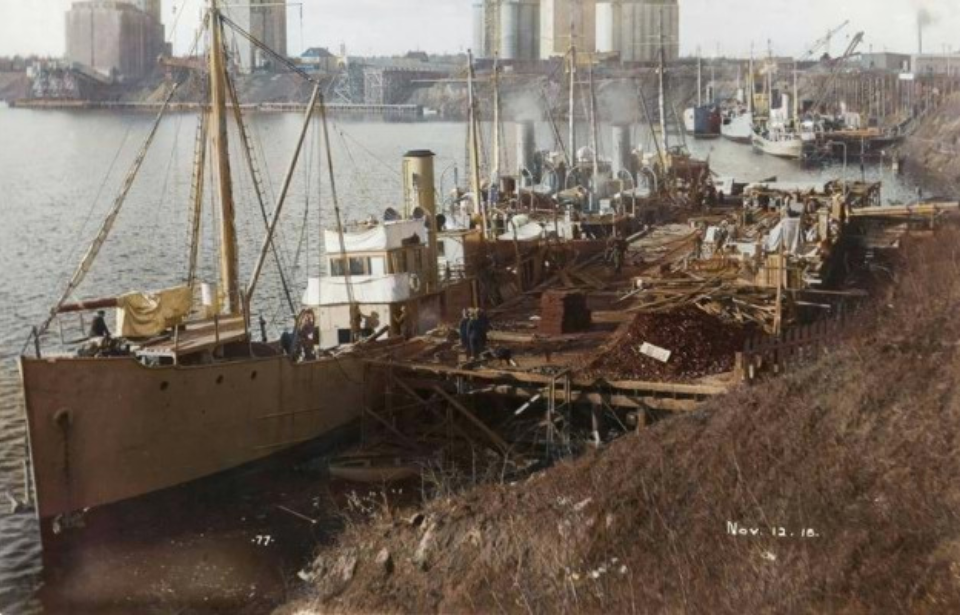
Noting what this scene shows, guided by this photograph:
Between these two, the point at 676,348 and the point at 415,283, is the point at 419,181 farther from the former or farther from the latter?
the point at 676,348

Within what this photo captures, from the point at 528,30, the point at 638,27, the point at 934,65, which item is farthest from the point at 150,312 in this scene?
the point at 934,65

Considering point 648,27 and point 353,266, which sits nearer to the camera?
point 353,266

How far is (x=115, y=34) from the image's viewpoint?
8362cm

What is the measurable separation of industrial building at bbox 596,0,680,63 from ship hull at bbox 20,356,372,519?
37755 millimetres

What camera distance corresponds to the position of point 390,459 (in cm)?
2239

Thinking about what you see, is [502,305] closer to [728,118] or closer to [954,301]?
[954,301]

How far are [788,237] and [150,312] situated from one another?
15196 mm

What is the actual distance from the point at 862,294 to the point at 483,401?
913 centimetres

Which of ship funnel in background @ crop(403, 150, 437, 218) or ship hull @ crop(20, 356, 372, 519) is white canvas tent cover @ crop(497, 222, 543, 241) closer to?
ship funnel in background @ crop(403, 150, 437, 218)

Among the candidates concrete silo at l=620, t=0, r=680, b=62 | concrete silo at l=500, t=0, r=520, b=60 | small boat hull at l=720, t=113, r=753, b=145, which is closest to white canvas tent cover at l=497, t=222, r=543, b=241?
concrete silo at l=620, t=0, r=680, b=62

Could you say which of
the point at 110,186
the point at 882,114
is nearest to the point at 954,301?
the point at 110,186

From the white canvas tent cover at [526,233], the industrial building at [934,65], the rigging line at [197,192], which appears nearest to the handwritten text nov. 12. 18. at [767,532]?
the rigging line at [197,192]

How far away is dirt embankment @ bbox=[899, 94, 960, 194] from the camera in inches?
2527

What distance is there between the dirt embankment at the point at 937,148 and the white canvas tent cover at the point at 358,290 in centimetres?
3940
